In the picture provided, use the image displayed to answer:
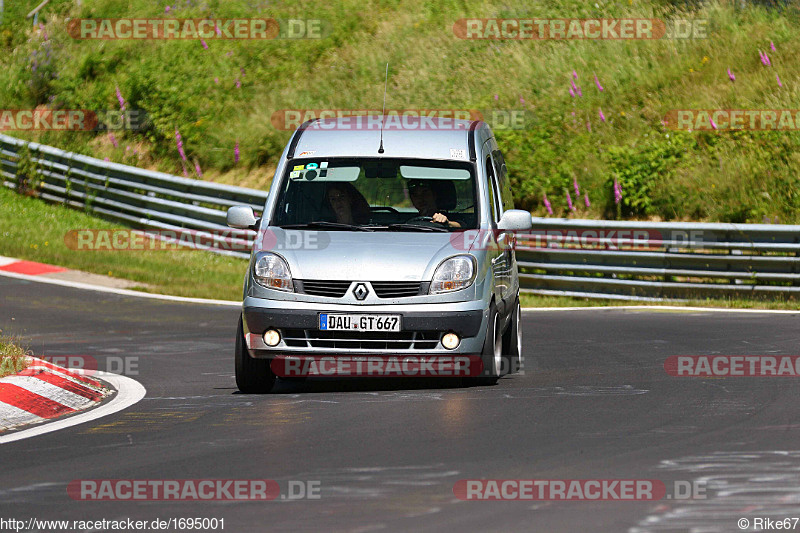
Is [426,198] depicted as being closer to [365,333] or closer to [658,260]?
[365,333]

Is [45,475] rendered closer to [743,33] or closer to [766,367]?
[766,367]

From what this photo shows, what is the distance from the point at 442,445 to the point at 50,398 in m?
3.40

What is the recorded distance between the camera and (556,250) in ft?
63.3

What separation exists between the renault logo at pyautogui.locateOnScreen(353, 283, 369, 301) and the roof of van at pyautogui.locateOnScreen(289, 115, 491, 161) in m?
1.60

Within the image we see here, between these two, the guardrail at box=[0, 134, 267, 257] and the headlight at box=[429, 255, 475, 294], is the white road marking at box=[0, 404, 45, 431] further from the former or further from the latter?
the guardrail at box=[0, 134, 267, 257]

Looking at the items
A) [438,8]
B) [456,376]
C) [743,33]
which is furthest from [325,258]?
[438,8]

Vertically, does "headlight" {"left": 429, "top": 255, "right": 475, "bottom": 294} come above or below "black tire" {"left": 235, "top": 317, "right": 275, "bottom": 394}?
above

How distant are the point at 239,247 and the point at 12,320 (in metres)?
6.70

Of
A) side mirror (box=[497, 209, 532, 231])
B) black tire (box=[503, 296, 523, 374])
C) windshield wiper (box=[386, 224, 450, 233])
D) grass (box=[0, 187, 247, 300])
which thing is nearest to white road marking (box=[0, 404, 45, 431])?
windshield wiper (box=[386, 224, 450, 233])

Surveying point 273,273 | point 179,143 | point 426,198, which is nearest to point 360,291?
point 273,273

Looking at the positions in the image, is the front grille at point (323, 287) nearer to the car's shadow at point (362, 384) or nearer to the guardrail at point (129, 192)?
the car's shadow at point (362, 384)

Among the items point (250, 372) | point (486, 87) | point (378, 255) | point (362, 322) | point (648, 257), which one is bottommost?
point (250, 372)

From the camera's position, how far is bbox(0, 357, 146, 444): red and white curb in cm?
897

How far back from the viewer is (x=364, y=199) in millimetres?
11109
